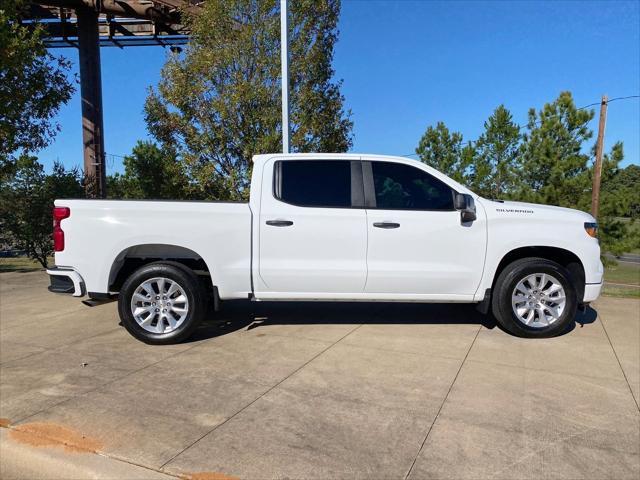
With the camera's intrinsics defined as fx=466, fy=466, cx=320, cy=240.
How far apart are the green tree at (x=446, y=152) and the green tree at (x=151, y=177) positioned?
1083cm

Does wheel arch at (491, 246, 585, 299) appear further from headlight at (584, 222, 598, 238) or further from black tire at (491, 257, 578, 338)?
headlight at (584, 222, 598, 238)

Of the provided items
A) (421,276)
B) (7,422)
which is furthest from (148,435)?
(421,276)

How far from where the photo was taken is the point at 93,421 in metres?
3.11

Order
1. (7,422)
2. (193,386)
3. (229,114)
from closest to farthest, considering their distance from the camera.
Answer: (7,422) → (193,386) → (229,114)

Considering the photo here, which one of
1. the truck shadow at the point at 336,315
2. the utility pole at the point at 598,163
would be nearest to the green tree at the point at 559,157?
the utility pole at the point at 598,163

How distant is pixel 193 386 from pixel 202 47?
313 inches

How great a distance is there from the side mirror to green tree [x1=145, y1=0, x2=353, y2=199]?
208 inches

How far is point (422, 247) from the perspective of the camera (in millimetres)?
4801

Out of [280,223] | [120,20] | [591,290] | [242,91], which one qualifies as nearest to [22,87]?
[242,91]

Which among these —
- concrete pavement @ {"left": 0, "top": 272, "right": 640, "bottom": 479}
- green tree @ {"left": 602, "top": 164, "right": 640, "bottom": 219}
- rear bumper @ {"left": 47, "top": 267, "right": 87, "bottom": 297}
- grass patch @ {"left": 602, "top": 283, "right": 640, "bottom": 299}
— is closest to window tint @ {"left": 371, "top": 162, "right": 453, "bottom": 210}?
concrete pavement @ {"left": 0, "top": 272, "right": 640, "bottom": 479}

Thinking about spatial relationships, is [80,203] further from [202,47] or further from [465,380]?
[202,47]

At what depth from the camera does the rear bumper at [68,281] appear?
186 inches

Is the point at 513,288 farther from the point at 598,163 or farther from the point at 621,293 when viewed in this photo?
the point at 598,163

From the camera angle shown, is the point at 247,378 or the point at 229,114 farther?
the point at 229,114
